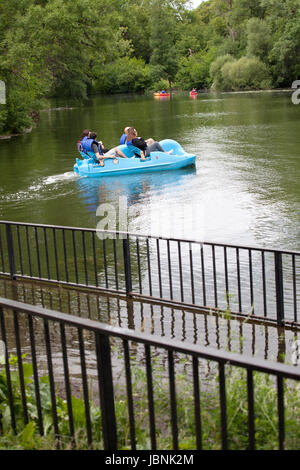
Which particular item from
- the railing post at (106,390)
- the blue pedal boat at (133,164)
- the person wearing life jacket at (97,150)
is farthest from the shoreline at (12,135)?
the railing post at (106,390)

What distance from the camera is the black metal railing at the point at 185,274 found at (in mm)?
6527

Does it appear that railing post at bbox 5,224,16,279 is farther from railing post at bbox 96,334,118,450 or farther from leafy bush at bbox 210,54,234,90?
leafy bush at bbox 210,54,234,90

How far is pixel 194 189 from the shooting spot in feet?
51.2

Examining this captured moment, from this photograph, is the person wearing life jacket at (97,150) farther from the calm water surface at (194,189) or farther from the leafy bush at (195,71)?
the leafy bush at (195,71)

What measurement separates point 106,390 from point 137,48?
107m

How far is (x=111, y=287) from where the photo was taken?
8.00 metres

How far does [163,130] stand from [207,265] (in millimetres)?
22054

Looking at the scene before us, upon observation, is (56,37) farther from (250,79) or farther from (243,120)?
(250,79)

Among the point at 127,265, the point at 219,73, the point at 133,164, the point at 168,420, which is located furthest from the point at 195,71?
the point at 168,420

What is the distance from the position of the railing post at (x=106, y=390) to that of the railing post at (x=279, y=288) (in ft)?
11.0

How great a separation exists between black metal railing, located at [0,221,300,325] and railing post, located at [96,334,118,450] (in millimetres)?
2921

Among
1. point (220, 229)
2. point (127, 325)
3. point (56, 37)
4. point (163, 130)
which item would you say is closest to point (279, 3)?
point (56, 37)
